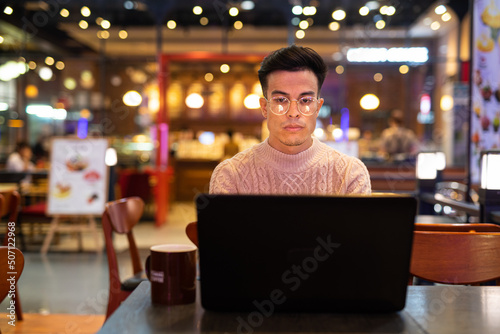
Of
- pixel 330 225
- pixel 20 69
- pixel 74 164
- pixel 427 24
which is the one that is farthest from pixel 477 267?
pixel 427 24

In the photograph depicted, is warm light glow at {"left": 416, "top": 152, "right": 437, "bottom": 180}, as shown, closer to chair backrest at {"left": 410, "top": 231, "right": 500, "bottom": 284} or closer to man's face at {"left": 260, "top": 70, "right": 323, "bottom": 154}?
chair backrest at {"left": 410, "top": 231, "right": 500, "bottom": 284}

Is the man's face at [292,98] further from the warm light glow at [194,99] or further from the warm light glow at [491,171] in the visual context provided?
the warm light glow at [194,99]

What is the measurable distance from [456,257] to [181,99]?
44.9 ft

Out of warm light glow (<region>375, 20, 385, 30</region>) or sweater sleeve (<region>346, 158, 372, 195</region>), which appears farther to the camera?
warm light glow (<region>375, 20, 385, 30</region>)

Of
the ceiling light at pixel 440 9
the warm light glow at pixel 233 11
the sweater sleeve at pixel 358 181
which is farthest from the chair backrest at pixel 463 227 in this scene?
the ceiling light at pixel 440 9

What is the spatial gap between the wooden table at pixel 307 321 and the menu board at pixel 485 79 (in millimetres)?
3561

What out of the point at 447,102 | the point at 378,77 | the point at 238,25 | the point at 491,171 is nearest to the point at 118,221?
the point at 491,171

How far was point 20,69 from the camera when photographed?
1011 cm

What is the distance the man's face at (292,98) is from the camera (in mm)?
1711

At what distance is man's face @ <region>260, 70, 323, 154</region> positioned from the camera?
1.71 m

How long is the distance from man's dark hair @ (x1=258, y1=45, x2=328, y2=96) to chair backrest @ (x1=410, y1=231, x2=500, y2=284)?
678 millimetres

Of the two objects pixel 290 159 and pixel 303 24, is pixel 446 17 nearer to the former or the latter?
pixel 303 24

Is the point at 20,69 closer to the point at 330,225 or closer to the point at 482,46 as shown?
the point at 482,46

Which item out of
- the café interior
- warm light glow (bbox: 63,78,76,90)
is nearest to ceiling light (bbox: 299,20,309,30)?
the café interior
